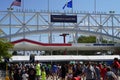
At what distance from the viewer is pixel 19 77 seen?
63.4 feet

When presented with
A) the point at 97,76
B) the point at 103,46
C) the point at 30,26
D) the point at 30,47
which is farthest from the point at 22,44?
the point at 97,76

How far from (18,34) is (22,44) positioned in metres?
6.10

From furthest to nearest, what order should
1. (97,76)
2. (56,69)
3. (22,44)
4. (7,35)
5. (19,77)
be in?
1. (7,35)
2. (22,44)
3. (56,69)
4. (97,76)
5. (19,77)

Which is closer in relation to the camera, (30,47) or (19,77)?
(19,77)

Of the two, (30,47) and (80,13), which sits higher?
(80,13)

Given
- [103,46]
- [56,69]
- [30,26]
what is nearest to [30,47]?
[30,26]

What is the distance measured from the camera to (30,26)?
74625 mm

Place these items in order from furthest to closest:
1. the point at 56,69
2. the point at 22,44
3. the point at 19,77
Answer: the point at 22,44 < the point at 56,69 < the point at 19,77

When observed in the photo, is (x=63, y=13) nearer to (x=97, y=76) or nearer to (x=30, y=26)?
(x=30, y=26)

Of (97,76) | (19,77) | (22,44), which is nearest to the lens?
(19,77)

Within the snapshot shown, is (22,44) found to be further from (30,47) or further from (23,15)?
(23,15)

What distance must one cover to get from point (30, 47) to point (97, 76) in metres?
47.1

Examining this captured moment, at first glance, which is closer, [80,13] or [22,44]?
[22,44]

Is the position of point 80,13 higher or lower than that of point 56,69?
higher
